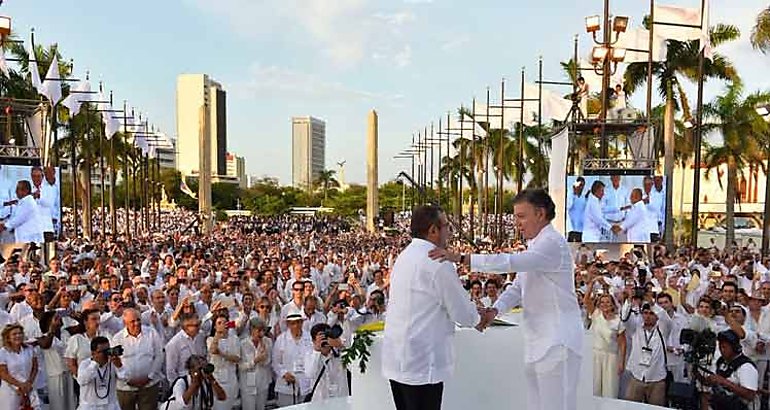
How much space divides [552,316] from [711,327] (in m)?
5.00

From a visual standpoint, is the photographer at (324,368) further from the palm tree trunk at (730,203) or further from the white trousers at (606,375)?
the palm tree trunk at (730,203)

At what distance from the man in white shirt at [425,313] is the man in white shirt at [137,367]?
14.0ft

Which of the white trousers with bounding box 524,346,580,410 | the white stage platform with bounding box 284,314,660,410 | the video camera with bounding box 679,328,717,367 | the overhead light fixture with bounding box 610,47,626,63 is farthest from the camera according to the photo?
the overhead light fixture with bounding box 610,47,626,63

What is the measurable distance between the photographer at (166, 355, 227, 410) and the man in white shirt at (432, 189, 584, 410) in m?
4.21

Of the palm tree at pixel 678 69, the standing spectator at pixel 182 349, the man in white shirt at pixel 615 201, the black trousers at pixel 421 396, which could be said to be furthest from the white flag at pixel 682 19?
the black trousers at pixel 421 396

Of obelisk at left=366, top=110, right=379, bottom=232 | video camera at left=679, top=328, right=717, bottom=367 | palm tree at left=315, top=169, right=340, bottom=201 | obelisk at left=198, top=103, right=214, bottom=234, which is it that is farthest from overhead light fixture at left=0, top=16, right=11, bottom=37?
palm tree at left=315, top=169, right=340, bottom=201

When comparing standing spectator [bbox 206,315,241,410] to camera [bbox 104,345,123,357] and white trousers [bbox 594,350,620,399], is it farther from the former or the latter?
white trousers [bbox 594,350,620,399]

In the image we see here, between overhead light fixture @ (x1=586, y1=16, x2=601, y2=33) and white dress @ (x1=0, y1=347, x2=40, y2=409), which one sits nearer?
white dress @ (x1=0, y1=347, x2=40, y2=409)

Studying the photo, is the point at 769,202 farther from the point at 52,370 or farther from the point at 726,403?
the point at 52,370

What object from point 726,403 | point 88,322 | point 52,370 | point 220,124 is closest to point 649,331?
point 726,403

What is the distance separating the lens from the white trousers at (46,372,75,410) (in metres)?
7.75

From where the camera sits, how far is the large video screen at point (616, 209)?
775 inches

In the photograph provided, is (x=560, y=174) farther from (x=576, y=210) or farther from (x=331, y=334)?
(x=331, y=334)

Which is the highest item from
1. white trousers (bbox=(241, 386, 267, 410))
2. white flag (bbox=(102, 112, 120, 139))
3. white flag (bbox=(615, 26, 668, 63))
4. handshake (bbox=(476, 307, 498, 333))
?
white flag (bbox=(615, 26, 668, 63))
